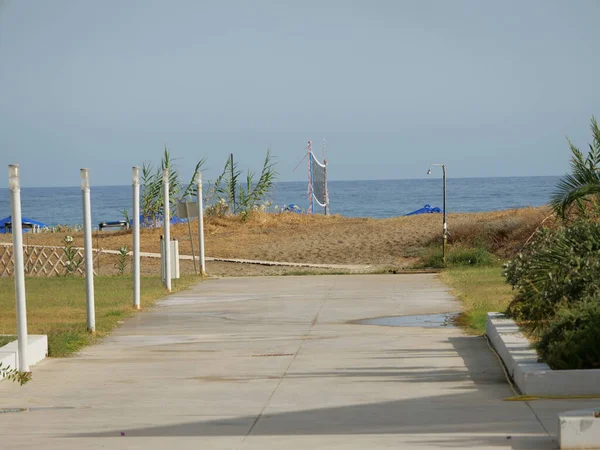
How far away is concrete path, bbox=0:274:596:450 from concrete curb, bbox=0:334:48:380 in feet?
0.56

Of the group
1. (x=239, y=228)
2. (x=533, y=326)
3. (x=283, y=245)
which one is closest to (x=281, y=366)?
(x=533, y=326)

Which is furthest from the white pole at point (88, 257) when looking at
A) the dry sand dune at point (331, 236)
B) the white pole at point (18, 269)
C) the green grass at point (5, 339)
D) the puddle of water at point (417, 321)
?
the dry sand dune at point (331, 236)

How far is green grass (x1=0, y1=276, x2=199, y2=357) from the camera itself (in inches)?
534

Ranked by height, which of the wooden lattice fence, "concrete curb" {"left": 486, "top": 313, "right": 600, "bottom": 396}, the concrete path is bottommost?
the wooden lattice fence

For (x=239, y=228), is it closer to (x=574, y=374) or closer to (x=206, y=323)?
(x=206, y=323)

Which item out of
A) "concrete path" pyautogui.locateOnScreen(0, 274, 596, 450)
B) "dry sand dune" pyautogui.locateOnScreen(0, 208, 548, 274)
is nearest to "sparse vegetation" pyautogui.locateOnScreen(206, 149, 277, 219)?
"dry sand dune" pyautogui.locateOnScreen(0, 208, 548, 274)

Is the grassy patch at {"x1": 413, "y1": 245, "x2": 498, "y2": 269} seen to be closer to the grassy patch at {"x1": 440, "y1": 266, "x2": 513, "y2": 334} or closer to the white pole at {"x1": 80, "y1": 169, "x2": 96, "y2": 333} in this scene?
the grassy patch at {"x1": 440, "y1": 266, "x2": 513, "y2": 334}

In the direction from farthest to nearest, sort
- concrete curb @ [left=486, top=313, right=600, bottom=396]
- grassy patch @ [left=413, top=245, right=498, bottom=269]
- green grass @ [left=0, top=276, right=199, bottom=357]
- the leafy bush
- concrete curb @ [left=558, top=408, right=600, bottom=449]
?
1. grassy patch @ [left=413, top=245, right=498, bottom=269]
2. green grass @ [left=0, top=276, right=199, bottom=357]
3. the leafy bush
4. concrete curb @ [left=486, top=313, right=600, bottom=396]
5. concrete curb @ [left=558, top=408, right=600, bottom=449]

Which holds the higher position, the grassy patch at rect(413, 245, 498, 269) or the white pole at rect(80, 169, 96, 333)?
the white pole at rect(80, 169, 96, 333)

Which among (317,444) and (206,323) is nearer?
(317,444)

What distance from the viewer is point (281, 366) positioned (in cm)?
1110

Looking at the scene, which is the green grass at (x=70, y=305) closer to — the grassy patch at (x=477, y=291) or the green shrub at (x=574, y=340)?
the grassy patch at (x=477, y=291)

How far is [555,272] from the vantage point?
37.3 ft

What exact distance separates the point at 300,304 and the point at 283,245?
54.9 ft
